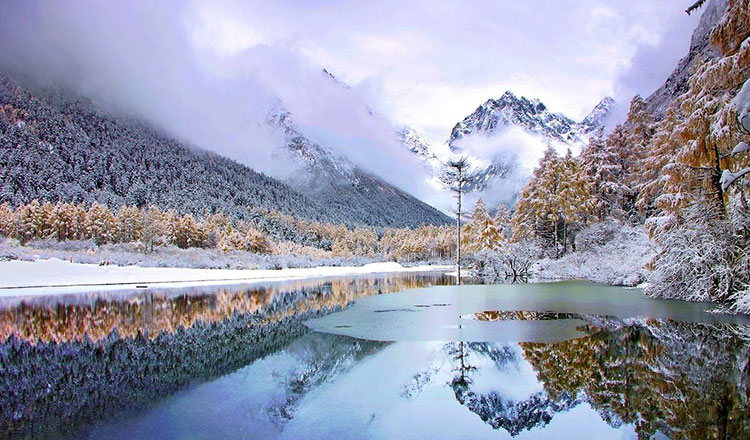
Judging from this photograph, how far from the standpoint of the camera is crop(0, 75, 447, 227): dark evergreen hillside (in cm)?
12306

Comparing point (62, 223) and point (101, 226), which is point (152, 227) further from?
point (62, 223)

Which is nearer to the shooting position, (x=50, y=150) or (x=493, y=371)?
(x=493, y=371)

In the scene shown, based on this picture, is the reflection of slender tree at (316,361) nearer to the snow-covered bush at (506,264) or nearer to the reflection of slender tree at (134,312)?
the reflection of slender tree at (134,312)

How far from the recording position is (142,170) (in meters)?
148

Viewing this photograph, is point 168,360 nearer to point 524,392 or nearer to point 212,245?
point 524,392

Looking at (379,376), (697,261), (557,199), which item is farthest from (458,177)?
(379,376)

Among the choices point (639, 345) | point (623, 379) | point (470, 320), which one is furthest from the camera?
point (470, 320)

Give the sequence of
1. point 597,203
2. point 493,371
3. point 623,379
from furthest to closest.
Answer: point 597,203, point 493,371, point 623,379

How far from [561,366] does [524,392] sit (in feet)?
5.39

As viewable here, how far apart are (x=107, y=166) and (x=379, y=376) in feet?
525

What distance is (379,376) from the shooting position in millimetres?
7242

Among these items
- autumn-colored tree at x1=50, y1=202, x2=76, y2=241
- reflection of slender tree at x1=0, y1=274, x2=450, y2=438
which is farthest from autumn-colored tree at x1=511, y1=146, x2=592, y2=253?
autumn-colored tree at x1=50, y1=202, x2=76, y2=241

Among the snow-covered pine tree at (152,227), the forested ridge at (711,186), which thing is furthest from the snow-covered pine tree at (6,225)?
the forested ridge at (711,186)

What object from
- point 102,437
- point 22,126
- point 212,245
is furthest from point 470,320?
point 22,126
